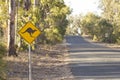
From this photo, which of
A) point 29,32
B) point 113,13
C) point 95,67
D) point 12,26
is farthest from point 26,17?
point 113,13

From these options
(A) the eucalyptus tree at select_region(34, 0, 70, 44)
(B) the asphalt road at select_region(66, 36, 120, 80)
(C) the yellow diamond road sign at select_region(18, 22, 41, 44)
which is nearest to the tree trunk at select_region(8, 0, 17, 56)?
(B) the asphalt road at select_region(66, 36, 120, 80)

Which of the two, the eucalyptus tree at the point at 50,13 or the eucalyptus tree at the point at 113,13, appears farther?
the eucalyptus tree at the point at 113,13

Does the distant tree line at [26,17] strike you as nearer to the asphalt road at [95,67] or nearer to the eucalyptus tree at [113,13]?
the asphalt road at [95,67]

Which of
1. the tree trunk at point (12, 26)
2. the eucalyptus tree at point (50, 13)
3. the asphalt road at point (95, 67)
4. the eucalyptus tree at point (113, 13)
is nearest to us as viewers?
the asphalt road at point (95, 67)

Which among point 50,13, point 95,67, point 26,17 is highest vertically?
point 50,13

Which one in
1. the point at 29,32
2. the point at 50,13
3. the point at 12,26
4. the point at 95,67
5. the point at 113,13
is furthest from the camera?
the point at 113,13

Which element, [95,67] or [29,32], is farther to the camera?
[95,67]

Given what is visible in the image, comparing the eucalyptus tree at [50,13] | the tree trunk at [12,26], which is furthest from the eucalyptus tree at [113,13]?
the tree trunk at [12,26]

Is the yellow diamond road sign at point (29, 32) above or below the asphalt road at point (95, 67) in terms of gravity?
above

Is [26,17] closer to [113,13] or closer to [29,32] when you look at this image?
[29,32]

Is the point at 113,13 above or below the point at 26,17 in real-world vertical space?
below

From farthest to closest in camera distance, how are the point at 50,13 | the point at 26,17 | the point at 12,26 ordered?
the point at 50,13 < the point at 26,17 < the point at 12,26

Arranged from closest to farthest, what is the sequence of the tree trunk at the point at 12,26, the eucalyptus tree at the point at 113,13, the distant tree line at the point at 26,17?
the tree trunk at the point at 12,26
the distant tree line at the point at 26,17
the eucalyptus tree at the point at 113,13

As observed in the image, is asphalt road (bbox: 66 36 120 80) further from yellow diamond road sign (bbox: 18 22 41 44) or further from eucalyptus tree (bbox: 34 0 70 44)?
A: eucalyptus tree (bbox: 34 0 70 44)
